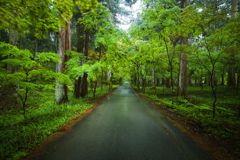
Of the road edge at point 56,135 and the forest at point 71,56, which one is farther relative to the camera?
the road edge at point 56,135

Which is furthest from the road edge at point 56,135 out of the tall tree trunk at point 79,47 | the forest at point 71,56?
the tall tree trunk at point 79,47

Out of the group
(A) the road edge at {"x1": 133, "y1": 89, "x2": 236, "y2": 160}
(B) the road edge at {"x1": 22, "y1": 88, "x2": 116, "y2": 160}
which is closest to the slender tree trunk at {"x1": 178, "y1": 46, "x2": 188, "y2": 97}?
(A) the road edge at {"x1": 133, "y1": 89, "x2": 236, "y2": 160}

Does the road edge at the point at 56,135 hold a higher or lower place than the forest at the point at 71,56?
lower

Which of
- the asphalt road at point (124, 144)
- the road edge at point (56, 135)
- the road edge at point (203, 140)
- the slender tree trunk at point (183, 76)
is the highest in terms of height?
the slender tree trunk at point (183, 76)

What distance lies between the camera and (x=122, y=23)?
1029 inches

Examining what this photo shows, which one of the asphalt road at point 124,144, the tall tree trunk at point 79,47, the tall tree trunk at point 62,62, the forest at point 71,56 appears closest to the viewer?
the forest at point 71,56

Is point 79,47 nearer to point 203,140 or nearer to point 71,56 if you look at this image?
point 71,56

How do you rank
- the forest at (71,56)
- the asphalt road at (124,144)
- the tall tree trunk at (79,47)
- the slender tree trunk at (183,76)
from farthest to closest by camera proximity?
the tall tree trunk at (79,47), the slender tree trunk at (183,76), the asphalt road at (124,144), the forest at (71,56)

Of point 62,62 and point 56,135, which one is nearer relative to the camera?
point 56,135

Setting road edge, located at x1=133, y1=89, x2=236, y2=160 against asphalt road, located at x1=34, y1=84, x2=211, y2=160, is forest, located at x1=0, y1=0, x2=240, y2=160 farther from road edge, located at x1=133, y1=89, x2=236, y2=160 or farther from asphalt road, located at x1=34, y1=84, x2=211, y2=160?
asphalt road, located at x1=34, y1=84, x2=211, y2=160

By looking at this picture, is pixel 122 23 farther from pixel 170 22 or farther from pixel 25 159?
pixel 25 159

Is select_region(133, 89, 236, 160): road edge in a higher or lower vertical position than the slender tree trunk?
lower

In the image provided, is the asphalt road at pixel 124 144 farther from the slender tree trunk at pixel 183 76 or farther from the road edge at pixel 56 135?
the slender tree trunk at pixel 183 76

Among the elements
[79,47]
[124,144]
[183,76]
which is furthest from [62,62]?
[183,76]
